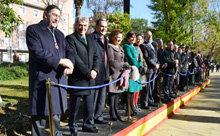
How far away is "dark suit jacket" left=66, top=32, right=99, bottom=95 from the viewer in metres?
3.61

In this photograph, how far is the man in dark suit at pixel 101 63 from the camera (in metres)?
4.27

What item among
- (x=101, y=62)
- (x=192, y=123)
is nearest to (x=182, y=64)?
(x=192, y=123)

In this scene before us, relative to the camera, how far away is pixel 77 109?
147 inches

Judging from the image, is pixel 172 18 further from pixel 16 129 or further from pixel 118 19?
pixel 16 129

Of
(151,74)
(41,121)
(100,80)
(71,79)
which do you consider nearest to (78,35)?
(71,79)

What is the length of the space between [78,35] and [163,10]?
15247mm

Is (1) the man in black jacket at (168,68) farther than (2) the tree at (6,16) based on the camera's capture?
Yes

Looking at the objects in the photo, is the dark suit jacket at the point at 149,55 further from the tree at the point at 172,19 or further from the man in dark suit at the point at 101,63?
the tree at the point at 172,19

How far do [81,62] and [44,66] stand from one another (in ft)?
2.48

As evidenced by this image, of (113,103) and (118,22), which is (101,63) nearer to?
(113,103)

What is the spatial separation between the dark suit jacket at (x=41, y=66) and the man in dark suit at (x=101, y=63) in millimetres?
1231

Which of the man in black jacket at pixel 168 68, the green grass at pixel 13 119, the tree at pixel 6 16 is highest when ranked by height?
the tree at pixel 6 16

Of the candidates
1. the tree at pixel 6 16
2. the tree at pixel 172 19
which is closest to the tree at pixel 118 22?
the tree at pixel 6 16

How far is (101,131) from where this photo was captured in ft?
13.4
